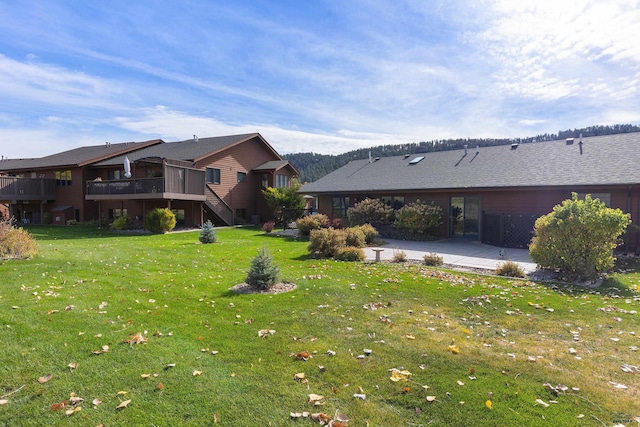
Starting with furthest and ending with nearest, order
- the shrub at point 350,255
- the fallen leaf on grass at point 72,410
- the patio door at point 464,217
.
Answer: the patio door at point 464,217, the shrub at point 350,255, the fallen leaf on grass at point 72,410

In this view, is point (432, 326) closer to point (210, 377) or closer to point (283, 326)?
point (283, 326)

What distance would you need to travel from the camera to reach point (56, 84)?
16.4m

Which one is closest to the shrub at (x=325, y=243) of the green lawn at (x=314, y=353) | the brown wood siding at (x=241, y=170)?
the green lawn at (x=314, y=353)

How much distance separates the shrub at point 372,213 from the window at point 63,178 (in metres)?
22.2

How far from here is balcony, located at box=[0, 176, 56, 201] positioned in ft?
79.0

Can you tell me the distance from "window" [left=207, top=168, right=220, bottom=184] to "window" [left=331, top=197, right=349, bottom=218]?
27.9ft

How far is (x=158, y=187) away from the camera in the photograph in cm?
2017

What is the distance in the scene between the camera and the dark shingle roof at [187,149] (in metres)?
24.4

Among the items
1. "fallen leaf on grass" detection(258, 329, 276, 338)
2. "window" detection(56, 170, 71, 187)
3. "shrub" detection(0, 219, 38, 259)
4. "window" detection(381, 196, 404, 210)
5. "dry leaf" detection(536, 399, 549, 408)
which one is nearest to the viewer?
"dry leaf" detection(536, 399, 549, 408)

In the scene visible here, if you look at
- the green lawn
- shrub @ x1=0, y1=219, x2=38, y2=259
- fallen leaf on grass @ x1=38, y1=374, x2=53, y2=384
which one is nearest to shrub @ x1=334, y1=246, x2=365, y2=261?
the green lawn

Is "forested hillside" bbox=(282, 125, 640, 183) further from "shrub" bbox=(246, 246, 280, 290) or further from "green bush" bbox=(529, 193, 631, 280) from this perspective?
"shrub" bbox=(246, 246, 280, 290)

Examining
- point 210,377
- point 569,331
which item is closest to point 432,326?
point 569,331

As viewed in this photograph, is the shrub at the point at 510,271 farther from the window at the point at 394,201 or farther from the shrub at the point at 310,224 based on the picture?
the window at the point at 394,201

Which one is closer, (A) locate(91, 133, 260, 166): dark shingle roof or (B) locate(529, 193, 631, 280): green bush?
(B) locate(529, 193, 631, 280): green bush
